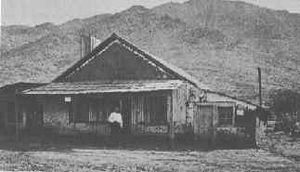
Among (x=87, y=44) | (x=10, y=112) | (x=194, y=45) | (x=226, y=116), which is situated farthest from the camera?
(x=194, y=45)

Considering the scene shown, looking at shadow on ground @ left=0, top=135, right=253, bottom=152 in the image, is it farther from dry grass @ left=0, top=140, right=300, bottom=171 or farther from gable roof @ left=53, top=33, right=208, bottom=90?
gable roof @ left=53, top=33, right=208, bottom=90

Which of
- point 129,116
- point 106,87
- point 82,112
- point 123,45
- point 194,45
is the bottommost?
point 129,116

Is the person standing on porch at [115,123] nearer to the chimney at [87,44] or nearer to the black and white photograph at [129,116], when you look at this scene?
the black and white photograph at [129,116]

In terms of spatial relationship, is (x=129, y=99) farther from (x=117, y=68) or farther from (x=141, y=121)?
(x=117, y=68)

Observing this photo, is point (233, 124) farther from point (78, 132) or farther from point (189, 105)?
point (78, 132)

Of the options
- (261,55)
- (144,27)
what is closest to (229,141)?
(261,55)

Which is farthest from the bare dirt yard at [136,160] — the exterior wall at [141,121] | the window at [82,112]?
the window at [82,112]

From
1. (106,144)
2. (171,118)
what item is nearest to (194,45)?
(106,144)
